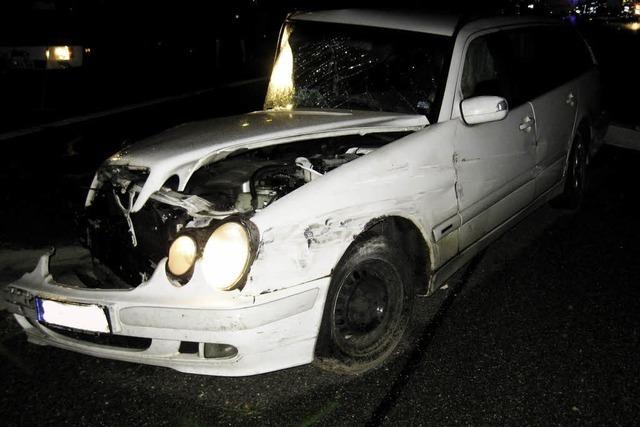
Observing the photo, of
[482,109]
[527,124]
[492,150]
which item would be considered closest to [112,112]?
[527,124]

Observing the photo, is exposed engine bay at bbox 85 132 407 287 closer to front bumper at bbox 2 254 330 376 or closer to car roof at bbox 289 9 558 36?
front bumper at bbox 2 254 330 376

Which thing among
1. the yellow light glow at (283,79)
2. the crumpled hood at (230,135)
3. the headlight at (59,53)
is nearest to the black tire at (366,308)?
the crumpled hood at (230,135)

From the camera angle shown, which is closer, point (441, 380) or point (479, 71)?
point (441, 380)

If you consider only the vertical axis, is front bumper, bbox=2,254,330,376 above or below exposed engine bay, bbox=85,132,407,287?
below

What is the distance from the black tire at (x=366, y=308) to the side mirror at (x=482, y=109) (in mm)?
895

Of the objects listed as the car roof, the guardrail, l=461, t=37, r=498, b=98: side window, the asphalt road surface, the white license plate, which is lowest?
the asphalt road surface

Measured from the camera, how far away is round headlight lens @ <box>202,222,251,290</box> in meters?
2.36

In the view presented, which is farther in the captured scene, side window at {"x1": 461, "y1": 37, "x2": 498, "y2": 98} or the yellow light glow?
the yellow light glow

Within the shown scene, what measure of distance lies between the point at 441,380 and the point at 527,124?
1.94m

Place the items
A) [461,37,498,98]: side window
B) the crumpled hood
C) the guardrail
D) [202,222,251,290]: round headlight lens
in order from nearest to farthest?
1. [202,222,251,290]: round headlight lens
2. the crumpled hood
3. [461,37,498,98]: side window
4. the guardrail

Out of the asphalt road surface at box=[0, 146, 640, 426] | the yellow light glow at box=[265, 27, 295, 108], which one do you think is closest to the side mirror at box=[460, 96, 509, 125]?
the asphalt road surface at box=[0, 146, 640, 426]

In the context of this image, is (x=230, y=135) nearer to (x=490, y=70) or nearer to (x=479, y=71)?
(x=479, y=71)

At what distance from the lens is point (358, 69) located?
387 centimetres

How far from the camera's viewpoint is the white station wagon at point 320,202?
96.0 inches
